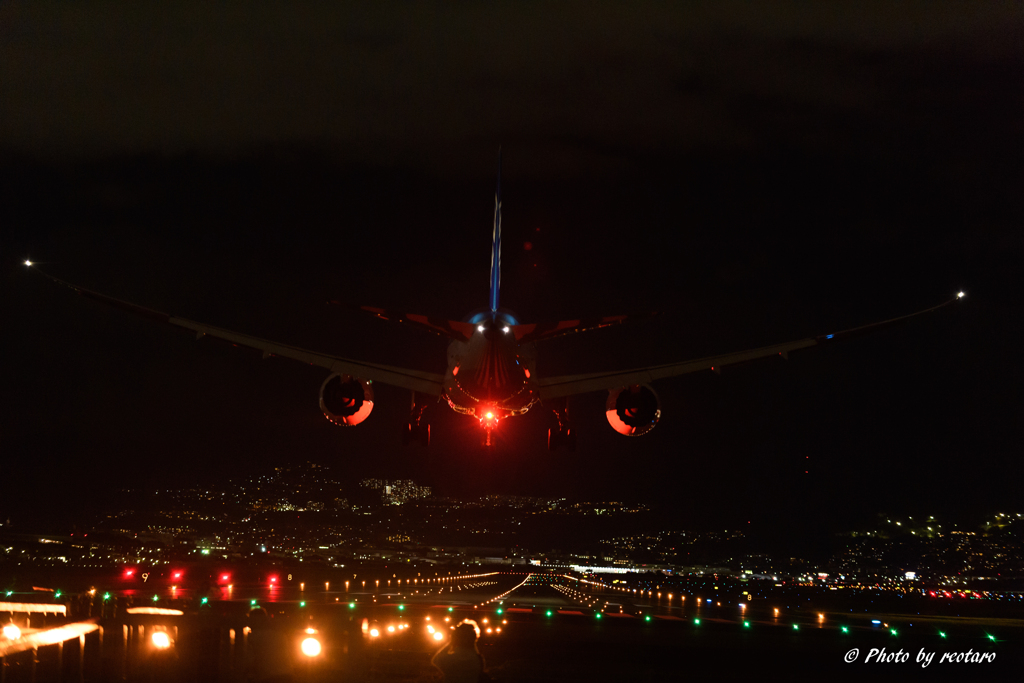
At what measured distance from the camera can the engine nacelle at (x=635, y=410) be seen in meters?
33.4

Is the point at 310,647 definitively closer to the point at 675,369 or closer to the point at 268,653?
the point at 268,653

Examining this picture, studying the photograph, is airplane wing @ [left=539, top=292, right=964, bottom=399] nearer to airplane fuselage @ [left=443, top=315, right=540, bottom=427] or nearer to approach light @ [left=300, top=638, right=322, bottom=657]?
airplane fuselage @ [left=443, top=315, right=540, bottom=427]

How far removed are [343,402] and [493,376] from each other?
20.8ft

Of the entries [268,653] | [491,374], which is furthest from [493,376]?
[268,653]

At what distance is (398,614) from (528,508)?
115m

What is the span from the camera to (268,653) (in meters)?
21.6

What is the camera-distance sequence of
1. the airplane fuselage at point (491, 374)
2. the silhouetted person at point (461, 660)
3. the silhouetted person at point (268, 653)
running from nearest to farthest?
1. the silhouetted person at point (268, 653)
2. the silhouetted person at point (461, 660)
3. the airplane fuselage at point (491, 374)

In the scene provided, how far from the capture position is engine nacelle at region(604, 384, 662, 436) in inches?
1314

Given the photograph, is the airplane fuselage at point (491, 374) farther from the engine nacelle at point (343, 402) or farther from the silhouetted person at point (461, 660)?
the silhouetted person at point (461, 660)

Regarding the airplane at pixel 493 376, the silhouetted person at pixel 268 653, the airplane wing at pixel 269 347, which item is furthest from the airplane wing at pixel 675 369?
the silhouetted person at pixel 268 653

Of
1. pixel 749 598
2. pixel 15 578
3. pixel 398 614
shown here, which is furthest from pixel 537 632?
pixel 15 578

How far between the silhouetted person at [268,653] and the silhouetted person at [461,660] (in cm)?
329

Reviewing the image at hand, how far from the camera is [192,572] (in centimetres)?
6594

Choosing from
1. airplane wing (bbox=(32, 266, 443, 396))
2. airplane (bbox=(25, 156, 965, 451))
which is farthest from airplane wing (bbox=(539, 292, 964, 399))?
airplane wing (bbox=(32, 266, 443, 396))
